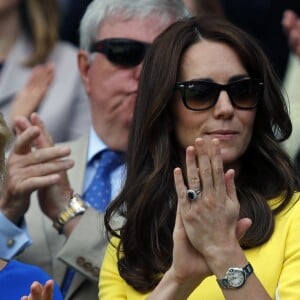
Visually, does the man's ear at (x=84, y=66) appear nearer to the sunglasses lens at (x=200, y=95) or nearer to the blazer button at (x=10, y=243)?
the blazer button at (x=10, y=243)

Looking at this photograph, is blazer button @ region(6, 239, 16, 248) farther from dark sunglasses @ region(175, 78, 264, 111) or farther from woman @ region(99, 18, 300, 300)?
dark sunglasses @ region(175, 78, 264, 111)

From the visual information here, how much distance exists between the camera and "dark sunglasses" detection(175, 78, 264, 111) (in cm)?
355

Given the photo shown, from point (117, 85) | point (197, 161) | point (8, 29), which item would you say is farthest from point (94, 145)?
point (197, 161)

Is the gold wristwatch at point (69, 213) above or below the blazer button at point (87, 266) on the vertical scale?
above

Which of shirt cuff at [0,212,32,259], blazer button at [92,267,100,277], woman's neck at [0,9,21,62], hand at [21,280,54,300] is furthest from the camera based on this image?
woman's neck at [0,9,21,62]

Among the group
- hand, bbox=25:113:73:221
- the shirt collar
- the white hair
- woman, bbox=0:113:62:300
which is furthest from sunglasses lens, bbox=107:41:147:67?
woman, bbox=0:113:62:300

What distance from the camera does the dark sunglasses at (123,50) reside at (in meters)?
4.64

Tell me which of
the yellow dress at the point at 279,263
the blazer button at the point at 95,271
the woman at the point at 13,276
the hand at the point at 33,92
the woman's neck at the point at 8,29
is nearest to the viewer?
the yellow dress at the point at 279,263

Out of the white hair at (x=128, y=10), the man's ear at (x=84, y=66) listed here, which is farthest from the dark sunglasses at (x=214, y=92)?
the man's ear at (x=84, y=66)

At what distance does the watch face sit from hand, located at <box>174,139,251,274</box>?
0.10ft

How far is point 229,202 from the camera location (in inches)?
121

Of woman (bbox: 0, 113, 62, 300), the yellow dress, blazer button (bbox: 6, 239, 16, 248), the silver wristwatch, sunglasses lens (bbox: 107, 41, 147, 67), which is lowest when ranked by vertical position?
blazer button (bbox: 6, 239, 16, 248)

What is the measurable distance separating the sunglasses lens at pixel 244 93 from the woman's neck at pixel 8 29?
2.14 metres

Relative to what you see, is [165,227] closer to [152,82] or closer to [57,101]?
[152,82]
